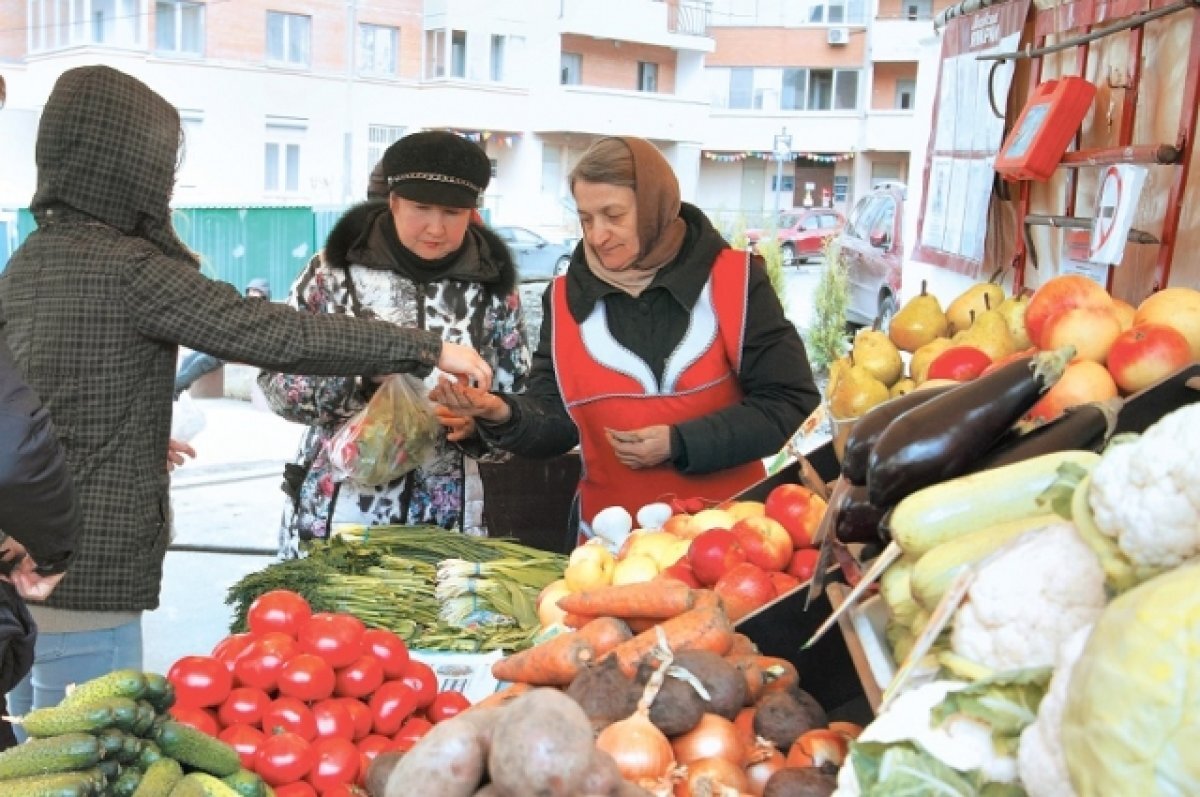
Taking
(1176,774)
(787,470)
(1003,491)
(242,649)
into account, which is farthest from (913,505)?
(242,649)

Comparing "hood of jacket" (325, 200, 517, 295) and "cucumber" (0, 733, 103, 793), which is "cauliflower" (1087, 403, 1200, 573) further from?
"hood of jacket" (325, 200, 517, 295)

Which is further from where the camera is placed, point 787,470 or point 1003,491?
point 787,470

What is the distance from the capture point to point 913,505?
5.50 feet

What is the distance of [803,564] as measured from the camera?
2.49 m

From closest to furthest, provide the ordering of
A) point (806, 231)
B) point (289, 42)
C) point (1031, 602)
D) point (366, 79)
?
point (1031, 602), point (289, 42), point (366, 79), point (806, 231)

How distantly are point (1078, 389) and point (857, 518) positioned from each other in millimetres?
489

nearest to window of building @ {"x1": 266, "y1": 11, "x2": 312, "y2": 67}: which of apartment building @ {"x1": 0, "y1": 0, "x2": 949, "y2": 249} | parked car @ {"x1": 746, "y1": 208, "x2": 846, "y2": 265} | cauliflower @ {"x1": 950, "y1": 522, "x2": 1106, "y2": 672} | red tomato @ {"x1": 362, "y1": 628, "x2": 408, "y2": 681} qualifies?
apartment building @ {"x1": 0, "y1": 0, "x2": 949, "y2": 249}

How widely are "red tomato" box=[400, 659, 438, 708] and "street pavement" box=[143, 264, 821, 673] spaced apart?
1.61 meters

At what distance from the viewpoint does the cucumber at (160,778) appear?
74.4 inches

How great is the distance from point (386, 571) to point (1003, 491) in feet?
6.93

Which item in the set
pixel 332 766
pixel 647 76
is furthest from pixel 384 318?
pixel 647 76

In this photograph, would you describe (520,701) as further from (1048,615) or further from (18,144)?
(18,144)

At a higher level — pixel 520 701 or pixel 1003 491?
pixel 1003 491

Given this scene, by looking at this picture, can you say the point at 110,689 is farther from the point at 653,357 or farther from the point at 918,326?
the point at 918,326
